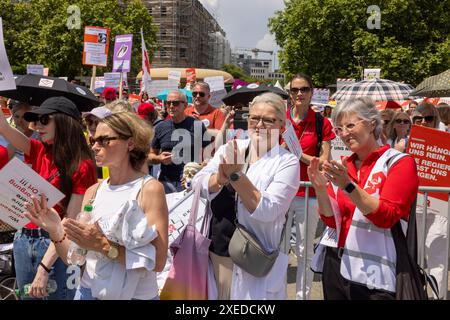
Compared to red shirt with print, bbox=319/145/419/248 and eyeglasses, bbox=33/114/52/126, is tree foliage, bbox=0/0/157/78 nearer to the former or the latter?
eyeglasses, bbox=33/114/52/126

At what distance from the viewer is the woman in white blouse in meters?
2.63

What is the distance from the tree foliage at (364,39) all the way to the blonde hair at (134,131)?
109ft

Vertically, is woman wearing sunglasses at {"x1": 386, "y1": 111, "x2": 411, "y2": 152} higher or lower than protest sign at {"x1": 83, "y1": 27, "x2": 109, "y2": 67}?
lower

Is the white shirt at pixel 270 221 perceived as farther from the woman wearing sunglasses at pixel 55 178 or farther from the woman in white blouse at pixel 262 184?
the woman wearing sunglasses at pixel 55 178

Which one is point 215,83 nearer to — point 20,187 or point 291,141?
point 291,141

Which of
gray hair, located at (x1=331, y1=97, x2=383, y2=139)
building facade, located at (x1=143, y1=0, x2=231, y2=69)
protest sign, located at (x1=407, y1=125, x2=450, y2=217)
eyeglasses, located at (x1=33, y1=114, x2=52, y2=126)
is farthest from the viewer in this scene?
building facade, located at (x1=143, y1=0, x2=231, y2=69)

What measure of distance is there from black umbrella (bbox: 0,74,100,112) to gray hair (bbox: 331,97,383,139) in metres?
3.45

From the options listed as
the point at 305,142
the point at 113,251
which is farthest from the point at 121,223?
the point at 305,142

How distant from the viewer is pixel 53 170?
9.92ft

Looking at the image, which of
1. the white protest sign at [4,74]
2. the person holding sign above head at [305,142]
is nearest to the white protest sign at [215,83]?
the person holding sign above head at [305,142]

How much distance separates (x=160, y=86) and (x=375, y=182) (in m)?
9.11

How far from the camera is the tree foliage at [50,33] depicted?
1761 inches

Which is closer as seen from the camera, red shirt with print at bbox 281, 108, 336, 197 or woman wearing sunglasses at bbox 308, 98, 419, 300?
woman wearing sunglasses at bbox 308, 98, 419, 300

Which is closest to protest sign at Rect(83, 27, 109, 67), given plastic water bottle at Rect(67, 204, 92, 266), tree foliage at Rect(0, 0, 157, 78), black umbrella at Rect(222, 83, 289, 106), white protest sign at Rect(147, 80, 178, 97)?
white protest sign at Rect(147, 80, 178, 97)
